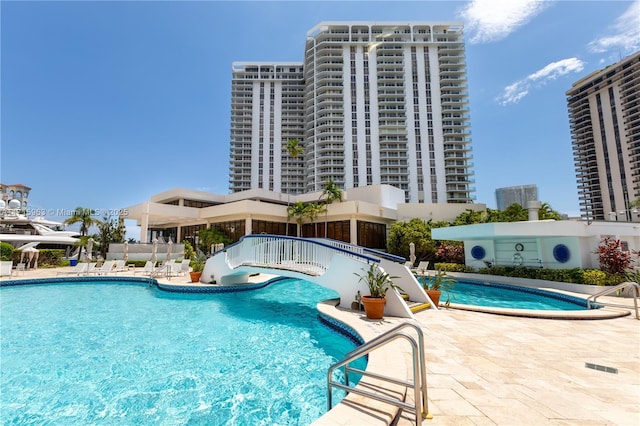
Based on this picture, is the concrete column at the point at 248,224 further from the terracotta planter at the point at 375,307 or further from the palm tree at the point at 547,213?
the palm tree at the point at 547,213

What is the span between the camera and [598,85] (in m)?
60.8

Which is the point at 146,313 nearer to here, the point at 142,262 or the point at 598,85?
the point at 142,262

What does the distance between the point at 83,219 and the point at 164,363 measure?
101 ft

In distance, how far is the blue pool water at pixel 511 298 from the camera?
913cm

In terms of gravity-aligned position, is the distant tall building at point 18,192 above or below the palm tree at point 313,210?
above

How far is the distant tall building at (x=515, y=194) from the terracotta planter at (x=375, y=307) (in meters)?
105

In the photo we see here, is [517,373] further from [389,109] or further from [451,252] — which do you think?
[389,109]

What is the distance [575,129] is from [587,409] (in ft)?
306

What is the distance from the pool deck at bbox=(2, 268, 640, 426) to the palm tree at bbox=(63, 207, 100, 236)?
3171 cm

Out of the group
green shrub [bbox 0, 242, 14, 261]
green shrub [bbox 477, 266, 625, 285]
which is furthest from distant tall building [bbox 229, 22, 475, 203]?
green shrub [bbox 0, 242, 14, 261]

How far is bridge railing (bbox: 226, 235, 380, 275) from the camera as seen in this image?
26.0 ft

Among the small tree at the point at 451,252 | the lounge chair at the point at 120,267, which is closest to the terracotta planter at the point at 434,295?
the small tree at the point at 451,252

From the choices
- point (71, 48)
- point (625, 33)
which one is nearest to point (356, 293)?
point (71, 48)

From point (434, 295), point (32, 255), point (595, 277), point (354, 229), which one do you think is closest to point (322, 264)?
point (434, 295)
